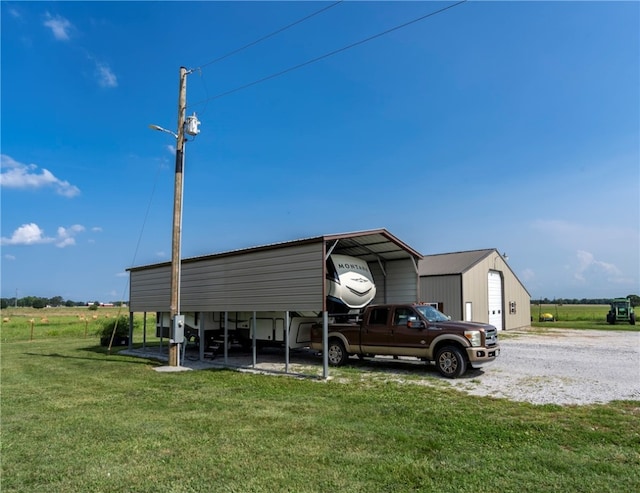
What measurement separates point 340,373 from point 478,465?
7023 millimetres

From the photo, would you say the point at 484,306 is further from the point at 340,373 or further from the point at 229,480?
the point at 229,480

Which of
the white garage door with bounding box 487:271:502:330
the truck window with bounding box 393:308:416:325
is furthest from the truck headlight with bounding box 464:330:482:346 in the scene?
the white garage door with bounding box 487:271:502:330

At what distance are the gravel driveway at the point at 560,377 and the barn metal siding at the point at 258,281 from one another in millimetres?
4464

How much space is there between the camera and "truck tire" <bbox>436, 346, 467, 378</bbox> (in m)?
10.8

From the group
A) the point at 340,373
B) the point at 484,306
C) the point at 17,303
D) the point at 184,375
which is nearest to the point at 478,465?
the point at 340,373

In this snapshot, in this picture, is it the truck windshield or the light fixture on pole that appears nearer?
the truck windshield

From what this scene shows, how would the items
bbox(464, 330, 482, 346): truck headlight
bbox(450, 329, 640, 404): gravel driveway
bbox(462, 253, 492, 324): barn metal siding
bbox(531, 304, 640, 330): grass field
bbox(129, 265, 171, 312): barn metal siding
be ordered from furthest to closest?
1. bbox(531, 304, 640, 330): grass field
2. bbox(462, 253, 492, 324): barn metal siding
3. bbox(129, 265, 171, 312): barn metal siding
4. bbox(464, 330, 482, 346): truck headlight
5. bbox(450, 329, 640, 404): gravel driveway

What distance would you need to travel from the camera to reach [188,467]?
495cm

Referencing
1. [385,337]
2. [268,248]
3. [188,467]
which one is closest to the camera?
[188,467]

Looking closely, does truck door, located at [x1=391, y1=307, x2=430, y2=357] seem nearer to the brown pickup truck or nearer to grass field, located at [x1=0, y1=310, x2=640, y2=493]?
the brown pickup truck

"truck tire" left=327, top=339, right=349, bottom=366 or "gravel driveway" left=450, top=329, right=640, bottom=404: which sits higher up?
"truck tire" left=327, top=339, right=349, bottom=366

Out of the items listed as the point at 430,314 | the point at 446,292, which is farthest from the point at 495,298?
the point at 430,314

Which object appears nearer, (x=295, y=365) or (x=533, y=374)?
(x=533, y=374)

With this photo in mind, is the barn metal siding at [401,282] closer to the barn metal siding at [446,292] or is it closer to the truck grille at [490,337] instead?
the truck grille at [490,337]
